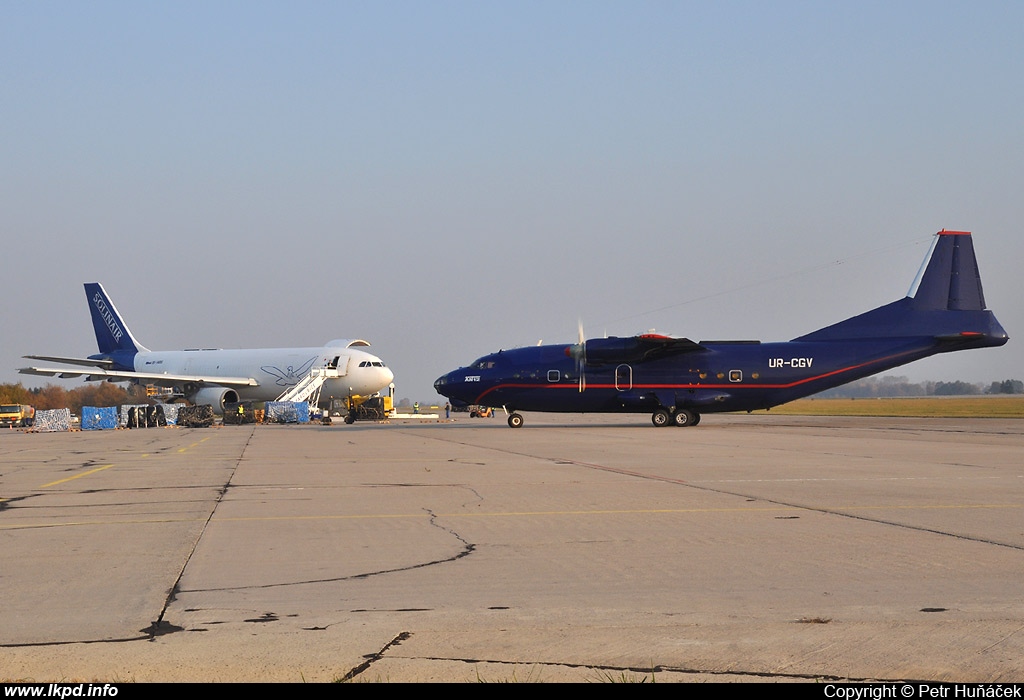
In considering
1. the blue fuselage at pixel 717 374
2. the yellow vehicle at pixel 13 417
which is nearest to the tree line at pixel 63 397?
the yellow vehicle at pixel 13 417

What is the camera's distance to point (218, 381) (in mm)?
58406

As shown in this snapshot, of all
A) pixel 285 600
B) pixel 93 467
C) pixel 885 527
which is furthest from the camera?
pixel 93 467

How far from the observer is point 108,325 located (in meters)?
71.9

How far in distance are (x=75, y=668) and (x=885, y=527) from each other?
8073mm

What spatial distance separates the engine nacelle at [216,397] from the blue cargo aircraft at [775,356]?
25.5 metres

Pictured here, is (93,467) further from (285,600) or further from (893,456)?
(893,456)

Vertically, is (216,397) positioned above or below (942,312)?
below

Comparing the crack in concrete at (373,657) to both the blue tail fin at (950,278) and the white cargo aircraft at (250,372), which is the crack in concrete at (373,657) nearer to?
the blue tail fin at (950,278)

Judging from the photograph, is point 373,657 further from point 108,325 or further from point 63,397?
point 63,397

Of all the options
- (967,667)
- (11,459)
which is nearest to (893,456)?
(967,667)

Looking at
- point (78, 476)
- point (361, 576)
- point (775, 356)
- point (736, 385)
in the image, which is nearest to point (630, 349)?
point (736, 385)

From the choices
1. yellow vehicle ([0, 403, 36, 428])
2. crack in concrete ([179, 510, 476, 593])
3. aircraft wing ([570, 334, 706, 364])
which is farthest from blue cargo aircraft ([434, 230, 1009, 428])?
yellow vehicle ([0, 403, 36, 428])

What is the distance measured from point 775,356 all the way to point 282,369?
32.5m
